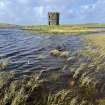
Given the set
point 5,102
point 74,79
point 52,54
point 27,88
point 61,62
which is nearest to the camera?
point 5,102

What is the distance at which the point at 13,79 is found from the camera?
15.9 metres

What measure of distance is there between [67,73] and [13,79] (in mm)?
3904

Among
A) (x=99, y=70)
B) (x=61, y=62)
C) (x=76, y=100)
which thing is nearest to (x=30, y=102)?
(x=76, y=100)

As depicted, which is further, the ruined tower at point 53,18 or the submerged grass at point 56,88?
the ruined tower at point 53,18

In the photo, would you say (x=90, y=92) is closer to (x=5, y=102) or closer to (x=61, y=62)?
(x=5, y=102)

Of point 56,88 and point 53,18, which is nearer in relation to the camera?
point 56,88

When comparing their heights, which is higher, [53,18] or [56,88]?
[56,88]

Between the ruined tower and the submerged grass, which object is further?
the ruined tower

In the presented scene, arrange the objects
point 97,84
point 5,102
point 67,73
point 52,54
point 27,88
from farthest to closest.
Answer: point 52,54
point 67,73
point 97,84
point 27,88
point 5,102

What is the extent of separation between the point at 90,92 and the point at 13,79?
4.70 meters

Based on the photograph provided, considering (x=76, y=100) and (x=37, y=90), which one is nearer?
(x=76, y=100)

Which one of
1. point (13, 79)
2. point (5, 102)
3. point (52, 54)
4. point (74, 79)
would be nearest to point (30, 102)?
point (5, 102)

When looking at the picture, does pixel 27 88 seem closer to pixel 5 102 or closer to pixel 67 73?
pixel 5 102

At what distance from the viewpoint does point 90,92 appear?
14383 mm
